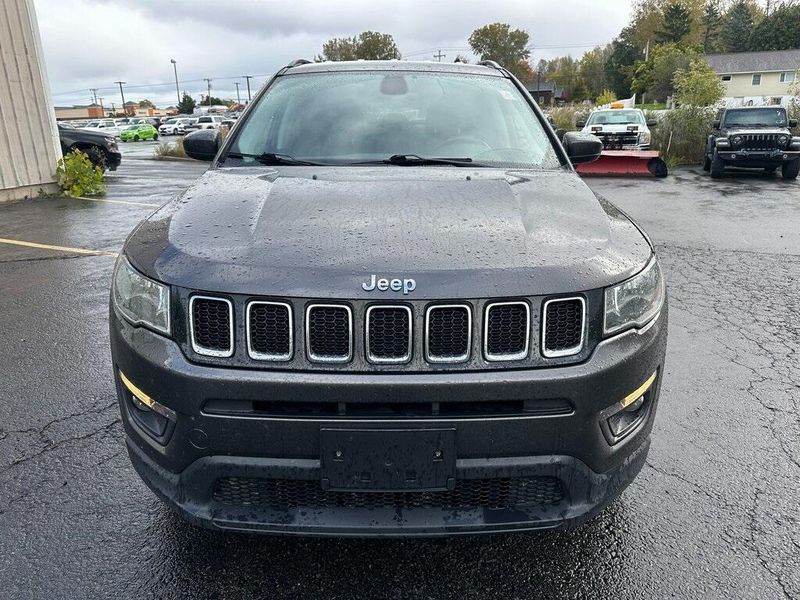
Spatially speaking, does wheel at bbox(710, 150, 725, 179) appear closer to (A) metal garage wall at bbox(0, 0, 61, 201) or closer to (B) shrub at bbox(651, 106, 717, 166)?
(B) shrub at bbox(651, 106, 717, 166)

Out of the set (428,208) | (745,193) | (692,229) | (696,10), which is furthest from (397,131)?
(696,10)

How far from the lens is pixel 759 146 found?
47.9ft

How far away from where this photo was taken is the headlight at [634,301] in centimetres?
186

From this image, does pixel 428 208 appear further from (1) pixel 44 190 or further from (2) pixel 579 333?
(1) pixel 44 190

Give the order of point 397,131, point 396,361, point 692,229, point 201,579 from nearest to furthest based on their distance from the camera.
Answer: point 396,361 → point 201,579 → point 397,131 → point 692,229

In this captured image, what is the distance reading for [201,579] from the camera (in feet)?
6.94

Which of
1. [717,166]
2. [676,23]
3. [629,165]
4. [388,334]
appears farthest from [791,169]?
[676,23]

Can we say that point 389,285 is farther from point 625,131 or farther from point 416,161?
point 625,131

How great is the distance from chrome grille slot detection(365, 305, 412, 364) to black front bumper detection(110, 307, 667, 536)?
0.19ft

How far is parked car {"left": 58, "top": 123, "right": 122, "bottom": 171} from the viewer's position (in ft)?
45.9

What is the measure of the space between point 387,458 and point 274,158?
176 cm

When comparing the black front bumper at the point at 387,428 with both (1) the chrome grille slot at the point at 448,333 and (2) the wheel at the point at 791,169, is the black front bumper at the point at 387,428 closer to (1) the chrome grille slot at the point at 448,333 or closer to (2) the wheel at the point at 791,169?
(1) the chrome grille slot at the point at 448,333

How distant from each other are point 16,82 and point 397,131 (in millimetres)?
10264

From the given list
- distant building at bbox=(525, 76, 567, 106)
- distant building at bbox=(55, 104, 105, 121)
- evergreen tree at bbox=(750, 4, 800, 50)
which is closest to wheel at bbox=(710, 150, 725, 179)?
distant building at bbox=(525, 76, 567, 106)
